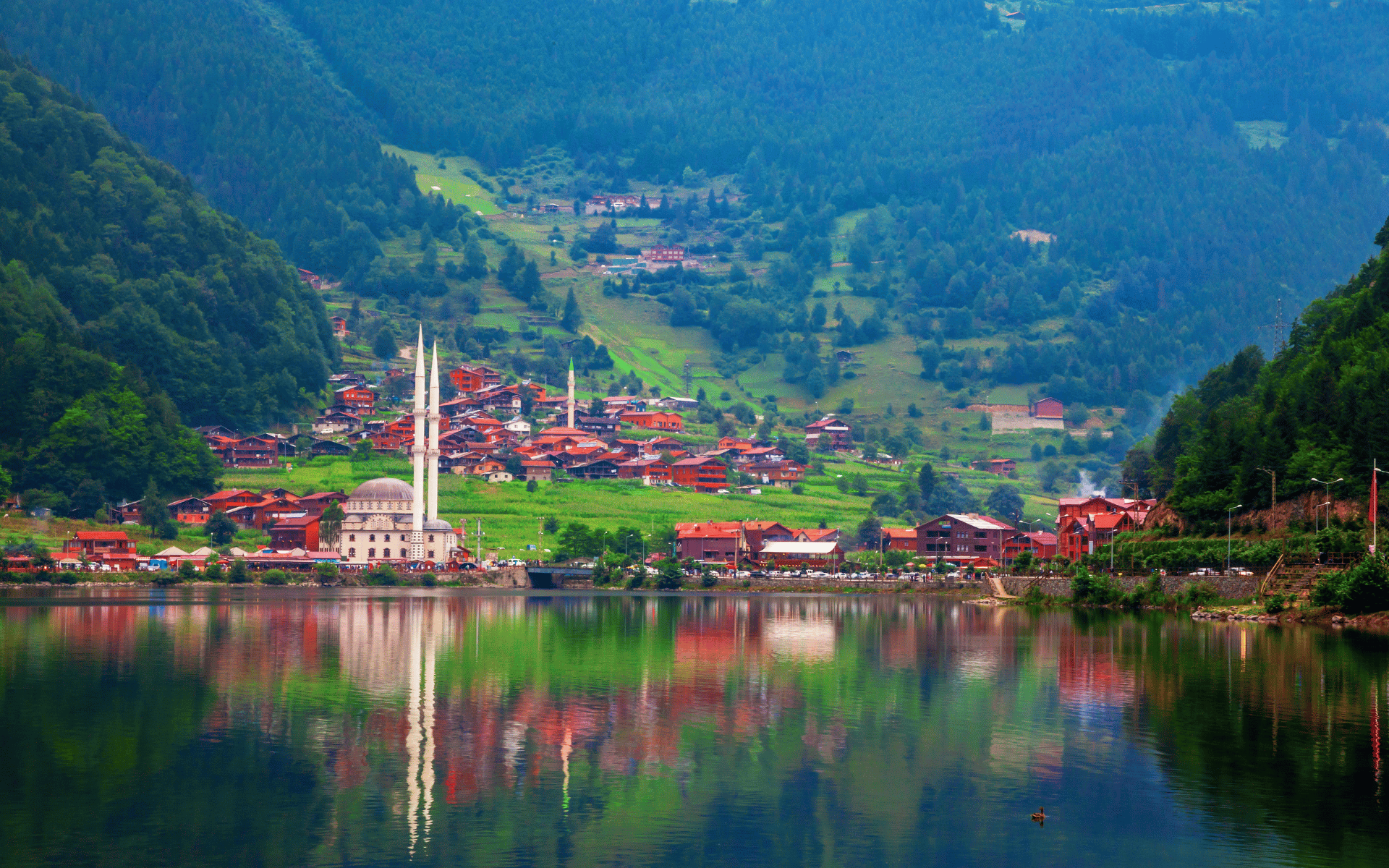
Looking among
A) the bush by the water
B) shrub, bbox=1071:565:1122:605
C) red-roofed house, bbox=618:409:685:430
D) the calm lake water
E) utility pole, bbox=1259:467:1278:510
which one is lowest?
the calm lake water

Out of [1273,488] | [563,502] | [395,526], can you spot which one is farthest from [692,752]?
[563,502]

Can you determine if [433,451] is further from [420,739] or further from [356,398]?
Result: [420,739]

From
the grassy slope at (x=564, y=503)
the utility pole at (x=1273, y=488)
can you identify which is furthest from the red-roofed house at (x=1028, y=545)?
the utility pole at (x=1273, y=488)

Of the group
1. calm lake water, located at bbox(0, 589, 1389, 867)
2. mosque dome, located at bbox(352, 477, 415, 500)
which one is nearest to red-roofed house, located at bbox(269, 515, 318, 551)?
mosque dome, located at bbox(352, 477, 415, 500)

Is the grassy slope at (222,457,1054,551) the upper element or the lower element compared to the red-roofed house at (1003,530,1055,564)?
upper

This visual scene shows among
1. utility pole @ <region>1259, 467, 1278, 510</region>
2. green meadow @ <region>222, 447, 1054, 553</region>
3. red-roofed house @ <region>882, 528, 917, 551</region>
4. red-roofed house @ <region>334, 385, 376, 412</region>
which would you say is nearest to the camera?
utility pole @ <region>1259, 467, 1278, 510</region>

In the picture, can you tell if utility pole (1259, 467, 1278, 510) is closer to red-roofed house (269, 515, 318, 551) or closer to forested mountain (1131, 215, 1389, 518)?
forested mountain (1131, 215, 1389, 518)
